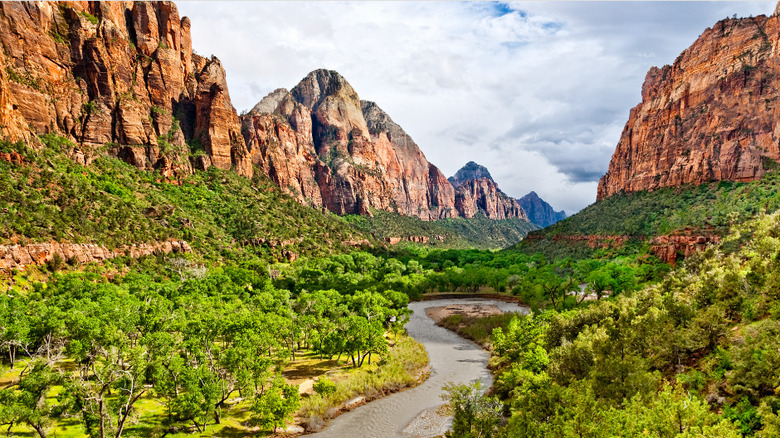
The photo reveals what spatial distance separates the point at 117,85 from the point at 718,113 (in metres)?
209

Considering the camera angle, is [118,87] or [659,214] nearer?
[118,87]

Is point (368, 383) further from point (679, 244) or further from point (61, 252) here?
point (679, 244)

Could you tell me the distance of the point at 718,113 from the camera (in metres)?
140

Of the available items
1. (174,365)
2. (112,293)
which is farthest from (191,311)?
(174,365)

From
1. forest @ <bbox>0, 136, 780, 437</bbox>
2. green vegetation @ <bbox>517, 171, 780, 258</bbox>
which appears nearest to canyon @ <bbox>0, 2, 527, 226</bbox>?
forest @ <bbox>0, 136, 780, 437</bbox>

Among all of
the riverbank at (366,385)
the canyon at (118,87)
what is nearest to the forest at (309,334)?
the riverbank at (366,385)

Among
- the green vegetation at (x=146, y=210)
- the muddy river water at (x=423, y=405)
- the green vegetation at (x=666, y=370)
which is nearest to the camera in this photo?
the green vegetation at (x=666, y=370)

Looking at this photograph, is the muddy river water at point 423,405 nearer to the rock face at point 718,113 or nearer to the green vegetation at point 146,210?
the green vegetation at point 146,210

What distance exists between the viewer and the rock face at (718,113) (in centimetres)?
12450

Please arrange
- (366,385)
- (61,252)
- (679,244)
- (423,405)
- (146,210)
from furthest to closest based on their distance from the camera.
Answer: (146,210) < (679,244) < (61,252) < (366,385) < (423,405)

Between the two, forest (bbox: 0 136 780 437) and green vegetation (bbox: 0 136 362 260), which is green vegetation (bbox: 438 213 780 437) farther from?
green vegetation (bbox: 0 136 362 260)

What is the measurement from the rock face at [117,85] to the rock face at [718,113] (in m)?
169

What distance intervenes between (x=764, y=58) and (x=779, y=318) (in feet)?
537

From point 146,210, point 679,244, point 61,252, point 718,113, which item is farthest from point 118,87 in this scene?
point 718,113
